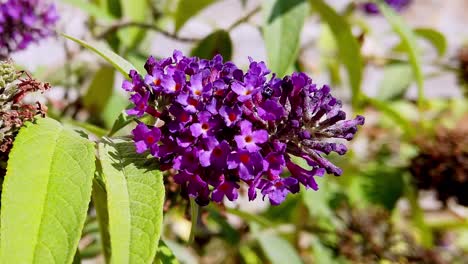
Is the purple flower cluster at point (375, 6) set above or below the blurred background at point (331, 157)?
above

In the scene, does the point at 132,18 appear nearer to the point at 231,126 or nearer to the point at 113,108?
the point at 113,108

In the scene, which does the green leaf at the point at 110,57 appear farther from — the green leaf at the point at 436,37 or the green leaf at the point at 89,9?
the green leaf at the point at 436,37

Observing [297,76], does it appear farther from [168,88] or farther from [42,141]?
[42,141]

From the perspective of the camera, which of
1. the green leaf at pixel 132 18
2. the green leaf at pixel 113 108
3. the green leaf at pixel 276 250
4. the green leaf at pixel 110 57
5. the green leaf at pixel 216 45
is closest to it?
the green leaf at pixel 110 57

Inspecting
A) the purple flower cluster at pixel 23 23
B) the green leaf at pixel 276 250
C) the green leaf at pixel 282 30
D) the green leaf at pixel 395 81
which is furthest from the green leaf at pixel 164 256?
the green leaf at pixel 395 81

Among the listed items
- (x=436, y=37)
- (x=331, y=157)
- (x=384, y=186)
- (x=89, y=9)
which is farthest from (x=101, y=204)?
(x=436, y=37)

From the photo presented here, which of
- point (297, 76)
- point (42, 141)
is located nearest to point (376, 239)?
point (297, 76)

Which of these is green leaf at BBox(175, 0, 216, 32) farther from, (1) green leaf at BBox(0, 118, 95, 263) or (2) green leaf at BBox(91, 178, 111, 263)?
(1) green leaf at BBox(0, 118, 95, 263)
